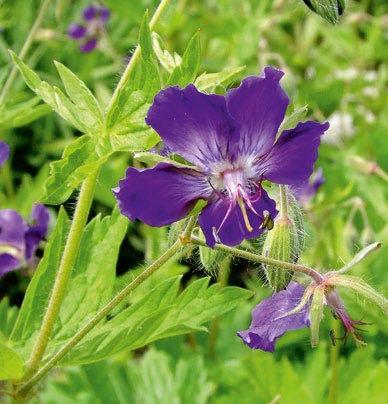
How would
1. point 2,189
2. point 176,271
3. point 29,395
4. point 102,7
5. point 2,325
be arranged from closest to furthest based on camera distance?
point 29,395 < point 2,325 < point 176,271 < point 2,189 < point 102,7

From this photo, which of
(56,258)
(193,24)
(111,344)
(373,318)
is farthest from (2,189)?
(111,344)

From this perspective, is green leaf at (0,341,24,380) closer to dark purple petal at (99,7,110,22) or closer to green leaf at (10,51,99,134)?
green leaf at (10,51,99,134)

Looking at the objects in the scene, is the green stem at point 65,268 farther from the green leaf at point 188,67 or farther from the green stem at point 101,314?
the green leaf at point 188,67

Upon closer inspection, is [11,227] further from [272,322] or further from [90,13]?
[90,13]

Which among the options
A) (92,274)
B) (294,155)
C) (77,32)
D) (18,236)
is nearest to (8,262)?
(18,236)

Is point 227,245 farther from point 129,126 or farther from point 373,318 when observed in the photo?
point 373,318

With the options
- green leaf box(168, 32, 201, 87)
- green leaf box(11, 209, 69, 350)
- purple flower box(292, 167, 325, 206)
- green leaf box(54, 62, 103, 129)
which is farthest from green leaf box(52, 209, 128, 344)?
purple flower box(292, 167, 325, 206)
